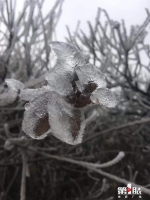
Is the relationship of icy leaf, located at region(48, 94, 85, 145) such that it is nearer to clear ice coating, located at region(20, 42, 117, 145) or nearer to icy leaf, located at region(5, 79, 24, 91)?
clear ice coating, located at region(20, 42, 117, 145)

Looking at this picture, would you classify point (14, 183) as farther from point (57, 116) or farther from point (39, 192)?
point (57, 116)

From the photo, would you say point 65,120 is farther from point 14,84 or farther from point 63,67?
point 14,84

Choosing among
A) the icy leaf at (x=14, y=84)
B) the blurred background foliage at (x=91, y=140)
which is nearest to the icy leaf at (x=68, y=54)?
the icy leaf at (x=14, y=84)

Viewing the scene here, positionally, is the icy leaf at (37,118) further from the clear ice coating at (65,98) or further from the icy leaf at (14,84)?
the icy leaf at (14,84)

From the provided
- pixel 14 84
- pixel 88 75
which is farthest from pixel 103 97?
pixel 14 84

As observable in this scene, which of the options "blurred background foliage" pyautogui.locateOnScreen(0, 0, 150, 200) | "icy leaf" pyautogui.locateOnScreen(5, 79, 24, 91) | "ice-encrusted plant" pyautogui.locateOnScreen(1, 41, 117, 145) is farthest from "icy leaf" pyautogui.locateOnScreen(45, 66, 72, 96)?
"blurred background foliage" pyautogui.locateOnScreen(0, 0, 150, 200)

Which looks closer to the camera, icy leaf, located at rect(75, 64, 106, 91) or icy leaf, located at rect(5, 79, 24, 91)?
icy leaf, located at rect(75, 64, 106, 91)
